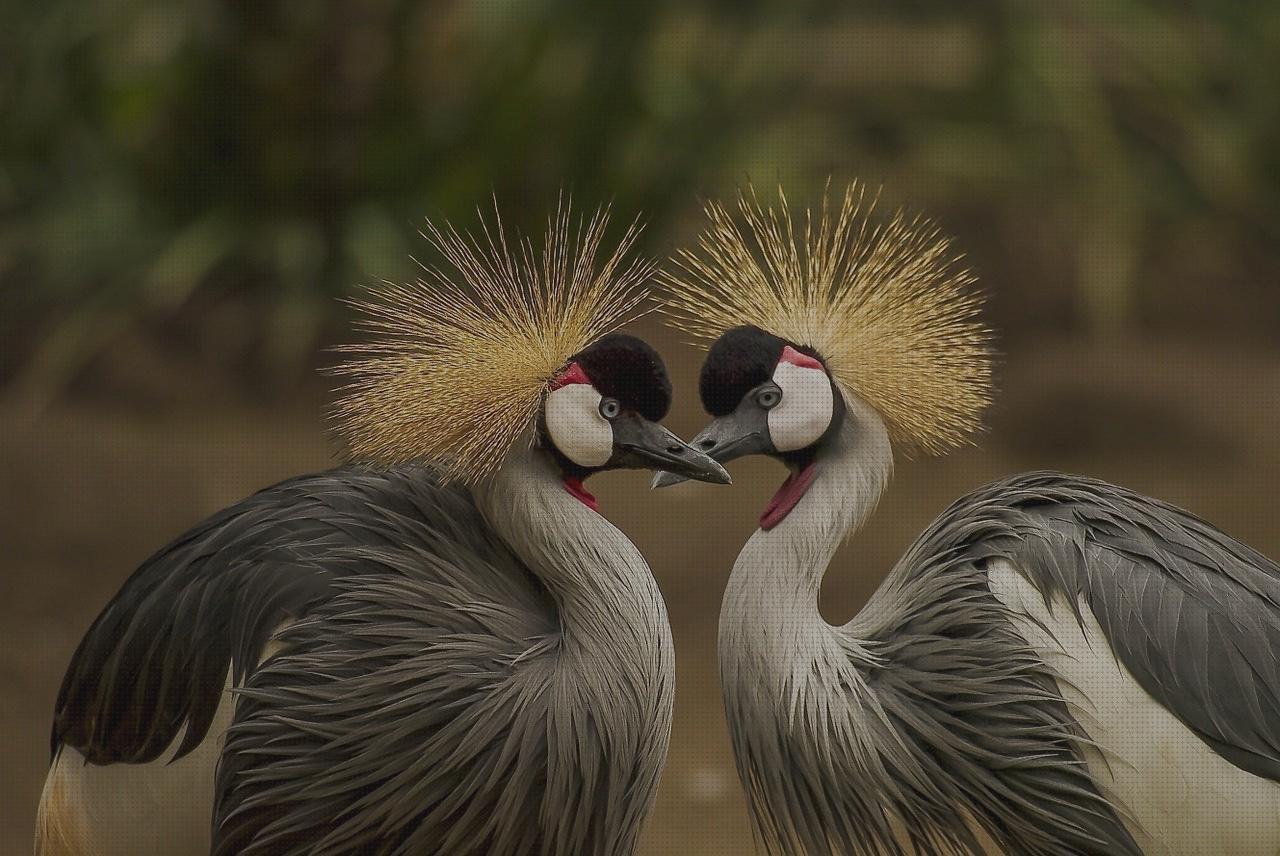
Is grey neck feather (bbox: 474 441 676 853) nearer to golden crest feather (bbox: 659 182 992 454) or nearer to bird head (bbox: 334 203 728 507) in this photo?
bird head (bbox: 334 203 728 507)

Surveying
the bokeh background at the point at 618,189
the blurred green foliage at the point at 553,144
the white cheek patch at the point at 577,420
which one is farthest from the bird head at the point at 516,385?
the blurred green foliage at the point at 553,144

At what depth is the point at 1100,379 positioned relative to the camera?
13.1ft

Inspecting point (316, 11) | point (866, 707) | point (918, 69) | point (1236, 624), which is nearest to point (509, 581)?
point (866, 707)

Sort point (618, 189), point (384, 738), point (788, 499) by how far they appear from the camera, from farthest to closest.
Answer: point (618, 189) < point (788, 499) < point (384, 738)

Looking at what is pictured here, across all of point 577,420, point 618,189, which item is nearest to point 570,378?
point 577,420

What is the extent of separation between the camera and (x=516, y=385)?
1.74 m

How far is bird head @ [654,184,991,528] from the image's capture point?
1.77 meters

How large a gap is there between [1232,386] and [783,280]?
99.7 inches

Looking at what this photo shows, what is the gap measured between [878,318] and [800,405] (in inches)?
5.8

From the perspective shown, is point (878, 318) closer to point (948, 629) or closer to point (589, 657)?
point (948, 629)

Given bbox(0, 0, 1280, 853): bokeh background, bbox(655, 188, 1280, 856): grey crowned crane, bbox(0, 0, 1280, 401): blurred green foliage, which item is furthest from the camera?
bbox(0, 0, 1280, 401): blurred green foliage

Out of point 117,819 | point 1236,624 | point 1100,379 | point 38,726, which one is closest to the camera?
point 1236,624

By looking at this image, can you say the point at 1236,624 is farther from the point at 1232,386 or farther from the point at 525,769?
the point at 1232,386

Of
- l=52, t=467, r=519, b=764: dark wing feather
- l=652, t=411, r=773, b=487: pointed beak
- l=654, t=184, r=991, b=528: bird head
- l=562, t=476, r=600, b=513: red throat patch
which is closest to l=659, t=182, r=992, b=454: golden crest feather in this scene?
l=654, t=184, r=991, b=528: bird head
